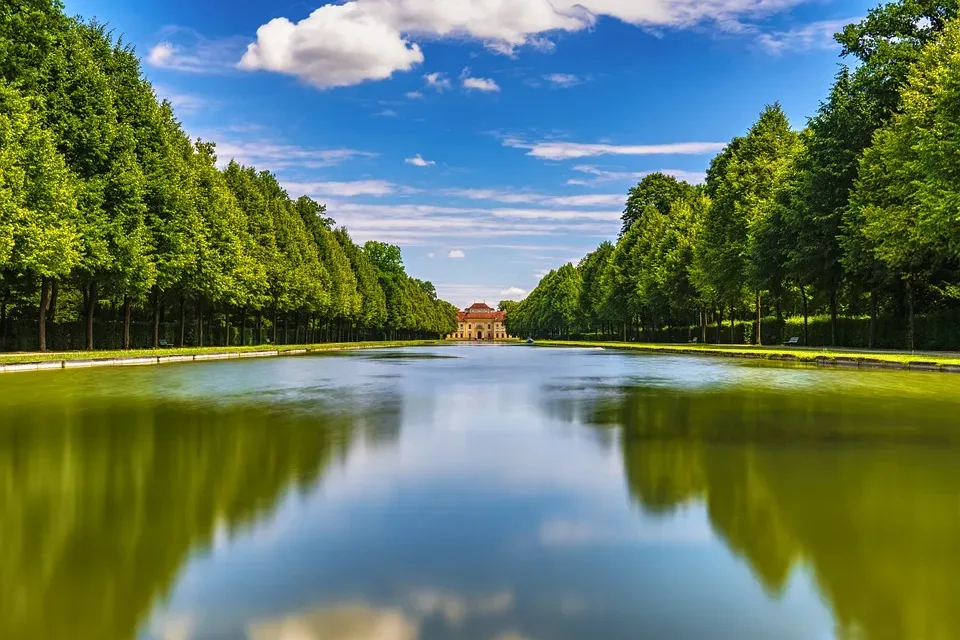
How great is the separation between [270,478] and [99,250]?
31.9m

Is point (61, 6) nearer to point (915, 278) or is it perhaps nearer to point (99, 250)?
point (99, 250)

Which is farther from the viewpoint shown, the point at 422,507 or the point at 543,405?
the point at 543,405

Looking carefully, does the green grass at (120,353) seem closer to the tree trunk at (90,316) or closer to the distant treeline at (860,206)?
the tree trunk at (90,316)

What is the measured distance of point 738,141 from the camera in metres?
62.4

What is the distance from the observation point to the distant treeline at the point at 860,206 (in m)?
31.7

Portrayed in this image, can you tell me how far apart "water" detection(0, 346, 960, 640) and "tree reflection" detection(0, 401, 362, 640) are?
0.09 feet

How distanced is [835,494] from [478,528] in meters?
3.29

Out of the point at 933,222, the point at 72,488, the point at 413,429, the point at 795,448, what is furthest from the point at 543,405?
the point at 933,222

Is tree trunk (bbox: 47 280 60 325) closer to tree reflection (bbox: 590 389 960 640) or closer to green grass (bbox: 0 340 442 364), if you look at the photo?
green grass (bbox: 0 340 442 364)

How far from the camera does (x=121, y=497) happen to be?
259 inches

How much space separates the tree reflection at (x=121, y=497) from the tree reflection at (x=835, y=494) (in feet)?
11.5

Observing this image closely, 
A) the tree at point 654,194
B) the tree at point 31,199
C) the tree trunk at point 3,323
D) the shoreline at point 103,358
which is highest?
the tree at point 654,194

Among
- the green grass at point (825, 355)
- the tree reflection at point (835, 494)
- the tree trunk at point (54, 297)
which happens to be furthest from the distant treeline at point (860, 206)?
the tree trunk at point (54, 297)

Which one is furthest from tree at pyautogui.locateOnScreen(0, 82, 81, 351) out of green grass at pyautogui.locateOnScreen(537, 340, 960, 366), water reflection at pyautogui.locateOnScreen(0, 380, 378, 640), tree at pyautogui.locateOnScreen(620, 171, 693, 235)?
tree at pyautogui.locateOnScreen(620, 171, 693, 235)
